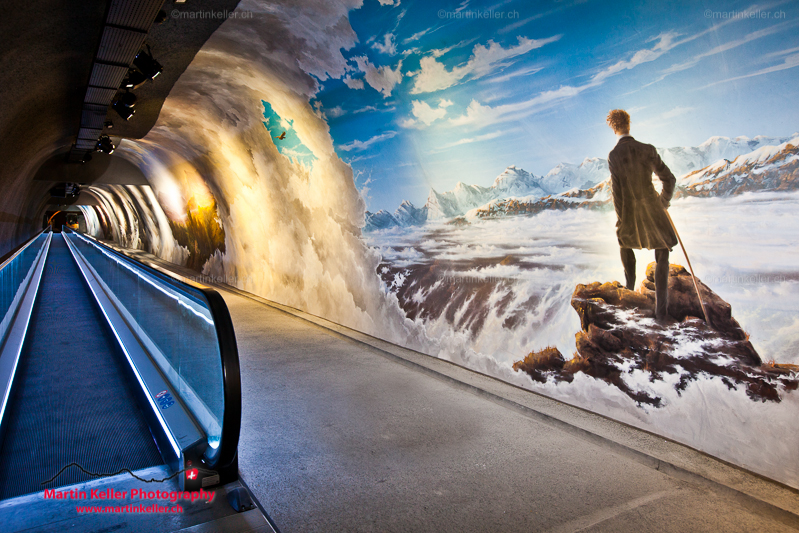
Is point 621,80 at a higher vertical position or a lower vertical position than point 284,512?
higher

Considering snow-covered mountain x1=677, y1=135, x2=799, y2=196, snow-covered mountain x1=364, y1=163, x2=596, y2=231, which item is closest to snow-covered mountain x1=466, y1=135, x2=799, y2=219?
snow-covered mountain x1=677, y1=135, x2=799, y2=196

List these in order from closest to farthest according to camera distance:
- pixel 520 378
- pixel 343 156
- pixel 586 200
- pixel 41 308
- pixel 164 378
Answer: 1. pixel 586 200
2. pixel 164 378
3. pixel 520 378
4. pixel 343 156
5. pixel 41 308

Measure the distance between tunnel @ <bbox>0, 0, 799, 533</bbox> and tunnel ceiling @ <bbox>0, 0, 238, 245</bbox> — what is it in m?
0.05

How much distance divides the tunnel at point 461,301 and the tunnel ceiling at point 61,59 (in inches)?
2.0

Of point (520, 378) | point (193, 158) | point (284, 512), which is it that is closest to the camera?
point (284, 512)

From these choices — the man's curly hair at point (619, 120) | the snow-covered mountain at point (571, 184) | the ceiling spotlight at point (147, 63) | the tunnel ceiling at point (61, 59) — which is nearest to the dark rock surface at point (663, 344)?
the snow-covered mountain at point (571, 184)

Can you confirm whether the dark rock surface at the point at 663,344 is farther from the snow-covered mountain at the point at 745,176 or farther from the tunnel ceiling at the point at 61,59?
the tunnel ceiling at the point at 61,59

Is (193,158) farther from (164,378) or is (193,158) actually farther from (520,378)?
(520,378)

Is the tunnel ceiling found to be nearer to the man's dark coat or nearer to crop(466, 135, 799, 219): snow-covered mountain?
the man's dark coat

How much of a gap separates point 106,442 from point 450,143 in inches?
157

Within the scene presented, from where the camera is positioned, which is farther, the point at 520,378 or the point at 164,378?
the point at 520,378

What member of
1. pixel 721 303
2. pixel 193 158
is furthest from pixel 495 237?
pixel 193 158

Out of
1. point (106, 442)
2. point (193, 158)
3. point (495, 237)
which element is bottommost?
point (106, 442)

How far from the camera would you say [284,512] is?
8.06 feet
